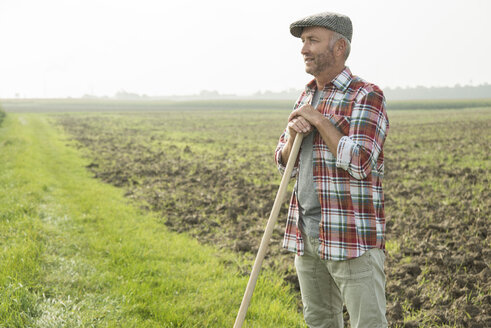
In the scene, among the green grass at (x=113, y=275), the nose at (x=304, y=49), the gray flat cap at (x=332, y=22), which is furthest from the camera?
the green grass at (x=113, y=275)

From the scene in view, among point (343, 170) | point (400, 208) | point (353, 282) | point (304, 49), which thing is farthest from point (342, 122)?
point (400, 208)

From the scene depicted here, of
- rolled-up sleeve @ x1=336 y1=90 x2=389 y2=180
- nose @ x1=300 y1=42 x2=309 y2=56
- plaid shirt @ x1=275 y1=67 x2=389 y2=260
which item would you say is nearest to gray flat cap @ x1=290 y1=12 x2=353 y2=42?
nose @ x1=300 y1=42 x2=309 y2=56

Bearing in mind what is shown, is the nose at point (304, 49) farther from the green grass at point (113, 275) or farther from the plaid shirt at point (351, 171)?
the green grass at point (113, 275)

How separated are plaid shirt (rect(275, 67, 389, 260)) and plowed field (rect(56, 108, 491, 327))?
216 cm

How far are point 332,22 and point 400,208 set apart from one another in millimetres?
6224

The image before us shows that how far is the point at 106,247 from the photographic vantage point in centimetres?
554

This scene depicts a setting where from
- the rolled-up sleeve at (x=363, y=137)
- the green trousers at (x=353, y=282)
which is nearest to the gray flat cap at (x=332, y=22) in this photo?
the rolled-up sleeve at (x=363, y=137)

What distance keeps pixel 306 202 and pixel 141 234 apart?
14.4 ft

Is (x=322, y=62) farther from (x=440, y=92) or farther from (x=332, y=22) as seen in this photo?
(x=440, y=92)

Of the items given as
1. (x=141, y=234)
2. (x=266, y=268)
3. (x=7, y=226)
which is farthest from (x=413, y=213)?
(x=7, y=226)

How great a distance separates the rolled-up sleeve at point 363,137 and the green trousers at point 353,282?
55 centimetres

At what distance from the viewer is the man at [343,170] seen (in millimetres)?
2260

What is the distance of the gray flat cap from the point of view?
2.30m

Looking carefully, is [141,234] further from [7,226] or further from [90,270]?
[7,226]
